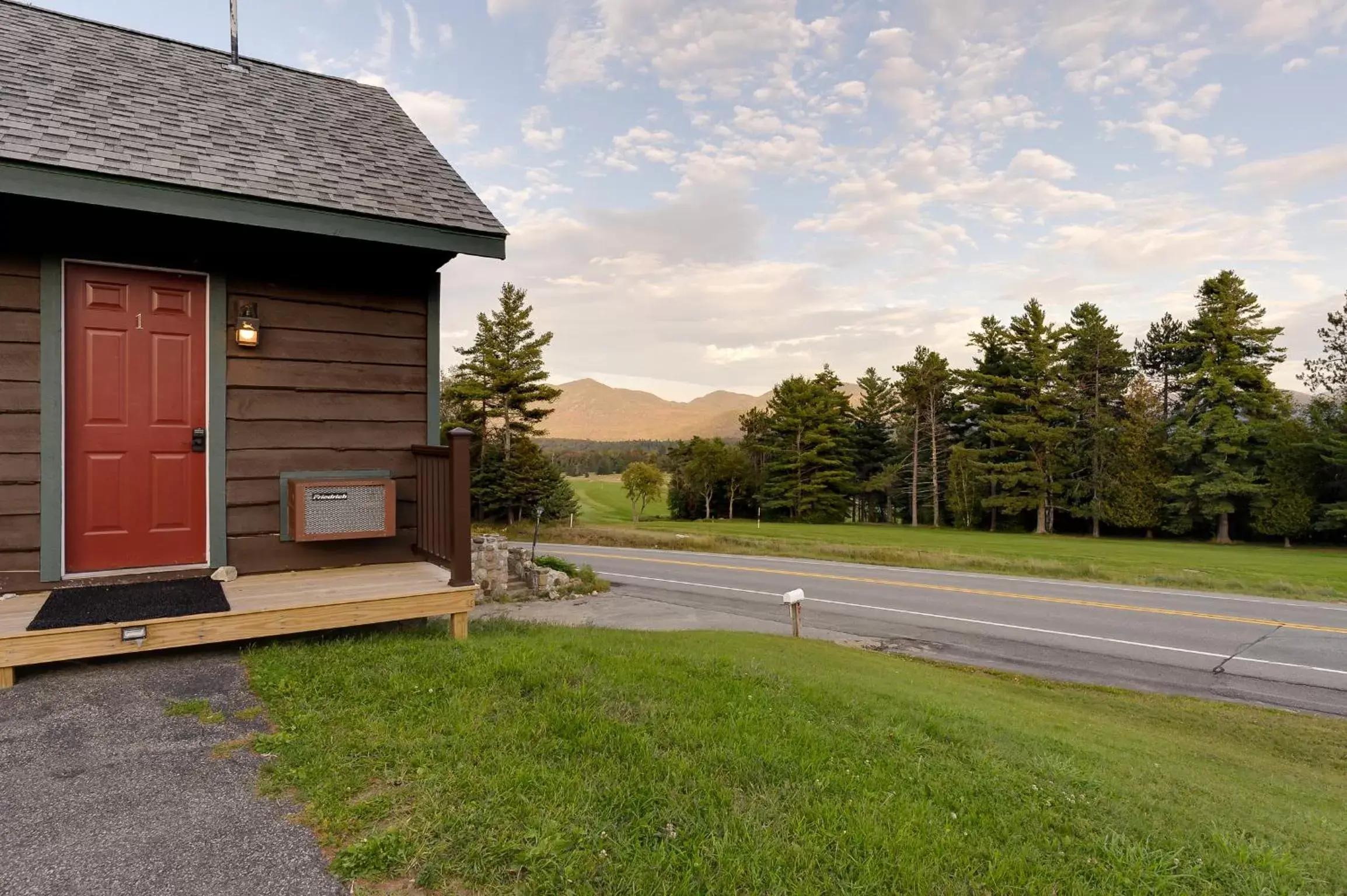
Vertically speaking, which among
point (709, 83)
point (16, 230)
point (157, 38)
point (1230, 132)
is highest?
point (709, 83)

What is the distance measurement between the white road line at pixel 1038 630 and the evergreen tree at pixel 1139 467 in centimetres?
2686

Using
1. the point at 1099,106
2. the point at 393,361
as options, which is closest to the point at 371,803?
the point at 393,361

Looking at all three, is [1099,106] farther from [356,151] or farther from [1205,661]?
[356,151]

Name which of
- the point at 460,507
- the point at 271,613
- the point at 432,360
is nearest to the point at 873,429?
the point at 432,360

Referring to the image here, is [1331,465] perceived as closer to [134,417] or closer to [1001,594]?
[1001,594]

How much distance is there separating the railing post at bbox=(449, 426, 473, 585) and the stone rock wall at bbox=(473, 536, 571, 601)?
4.83m

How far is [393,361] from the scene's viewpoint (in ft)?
18.4

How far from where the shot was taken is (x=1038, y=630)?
32.7ft

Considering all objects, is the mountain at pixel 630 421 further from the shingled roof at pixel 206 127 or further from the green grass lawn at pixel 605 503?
the shingled roof at pixel 206 127

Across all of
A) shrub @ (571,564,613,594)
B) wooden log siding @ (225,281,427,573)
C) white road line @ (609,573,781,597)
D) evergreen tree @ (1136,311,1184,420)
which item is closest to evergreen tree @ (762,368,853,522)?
evergreen tree @ (1136,311,1184,420)

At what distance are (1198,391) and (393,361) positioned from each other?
124ft

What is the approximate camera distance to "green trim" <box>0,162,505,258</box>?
12.8 feet

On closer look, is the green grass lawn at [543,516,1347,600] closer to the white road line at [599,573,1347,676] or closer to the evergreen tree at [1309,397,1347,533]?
the evergreen tree at [1309,397,1347,533]

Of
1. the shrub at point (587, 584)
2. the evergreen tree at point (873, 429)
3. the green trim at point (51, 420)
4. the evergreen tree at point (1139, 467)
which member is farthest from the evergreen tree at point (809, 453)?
the green trim at point (51, 420)
